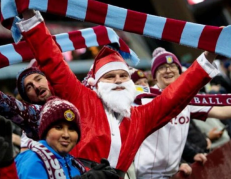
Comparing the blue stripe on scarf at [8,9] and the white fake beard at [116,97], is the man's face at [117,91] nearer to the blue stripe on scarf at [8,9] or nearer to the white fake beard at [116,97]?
the white fake beard at [116,97]

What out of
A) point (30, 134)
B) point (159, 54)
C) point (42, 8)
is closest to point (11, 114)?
point (30, 134)

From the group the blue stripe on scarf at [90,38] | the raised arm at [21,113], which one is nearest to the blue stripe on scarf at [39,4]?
the raised arm at [21,113]

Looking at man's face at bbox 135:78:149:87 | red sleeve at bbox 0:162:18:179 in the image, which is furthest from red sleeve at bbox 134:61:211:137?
red sleeve at bbox 0:162:18:179

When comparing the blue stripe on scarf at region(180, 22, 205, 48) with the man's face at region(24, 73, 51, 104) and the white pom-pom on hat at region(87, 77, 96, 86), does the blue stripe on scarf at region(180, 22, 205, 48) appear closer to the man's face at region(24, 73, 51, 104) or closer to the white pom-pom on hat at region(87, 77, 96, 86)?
the white pom-pom on hat at region(87, 77, 96, 86)

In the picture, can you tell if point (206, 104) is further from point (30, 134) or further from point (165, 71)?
point (30, 134)

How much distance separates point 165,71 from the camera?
16.4ft

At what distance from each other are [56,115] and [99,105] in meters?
0.67

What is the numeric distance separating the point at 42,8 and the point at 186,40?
889 millimetres

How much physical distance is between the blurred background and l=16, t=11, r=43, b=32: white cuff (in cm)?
700

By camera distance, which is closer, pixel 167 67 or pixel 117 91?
pixel 117 91

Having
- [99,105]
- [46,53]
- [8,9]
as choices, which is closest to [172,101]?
[99,105]

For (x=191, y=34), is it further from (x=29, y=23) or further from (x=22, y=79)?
(x=22, y=79)

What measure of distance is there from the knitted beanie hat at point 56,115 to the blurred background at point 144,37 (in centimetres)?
724

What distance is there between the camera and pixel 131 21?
371 cm
